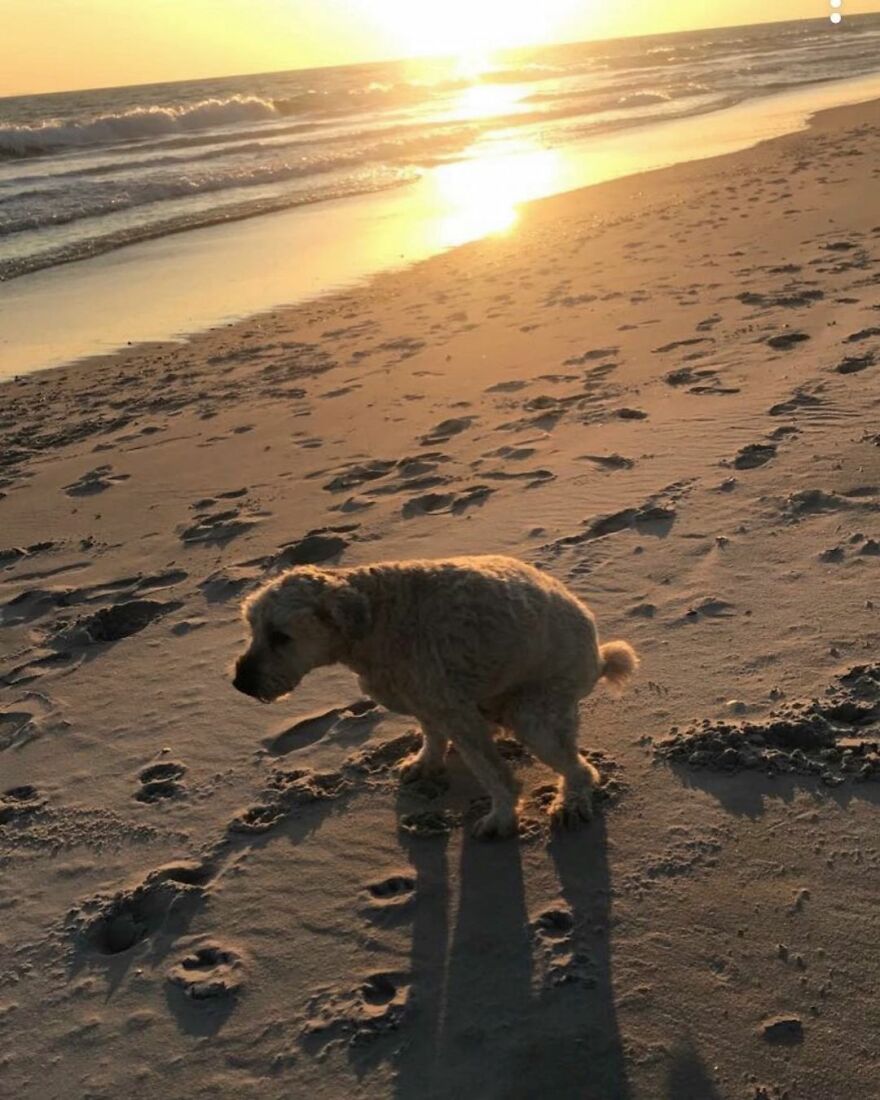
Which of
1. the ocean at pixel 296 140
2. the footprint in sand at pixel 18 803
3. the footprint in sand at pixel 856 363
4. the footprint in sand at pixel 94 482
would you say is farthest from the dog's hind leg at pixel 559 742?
the ocean at pixel 296 140

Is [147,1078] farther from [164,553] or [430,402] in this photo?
[430,402]

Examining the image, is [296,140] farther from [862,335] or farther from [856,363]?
[856,363]

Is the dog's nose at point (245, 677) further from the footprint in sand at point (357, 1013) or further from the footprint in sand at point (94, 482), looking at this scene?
the footprint in sand at point (94, 482)

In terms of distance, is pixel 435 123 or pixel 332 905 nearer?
pixel 332 905

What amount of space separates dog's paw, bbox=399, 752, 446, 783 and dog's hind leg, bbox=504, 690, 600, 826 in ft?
1.54

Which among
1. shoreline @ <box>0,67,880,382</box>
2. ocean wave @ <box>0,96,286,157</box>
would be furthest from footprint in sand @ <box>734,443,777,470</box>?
ocean wave @ <box>0,96,286,157</box>

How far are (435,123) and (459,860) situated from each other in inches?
1569

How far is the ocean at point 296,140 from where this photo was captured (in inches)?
890

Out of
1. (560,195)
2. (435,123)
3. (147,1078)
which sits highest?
(435,123)

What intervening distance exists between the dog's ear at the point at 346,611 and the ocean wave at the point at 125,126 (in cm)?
3990

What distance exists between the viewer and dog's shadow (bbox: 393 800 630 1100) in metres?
2.86

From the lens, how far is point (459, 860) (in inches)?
150

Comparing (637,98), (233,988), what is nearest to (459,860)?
(233,988)

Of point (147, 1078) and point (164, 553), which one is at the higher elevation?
point (164, 553)
